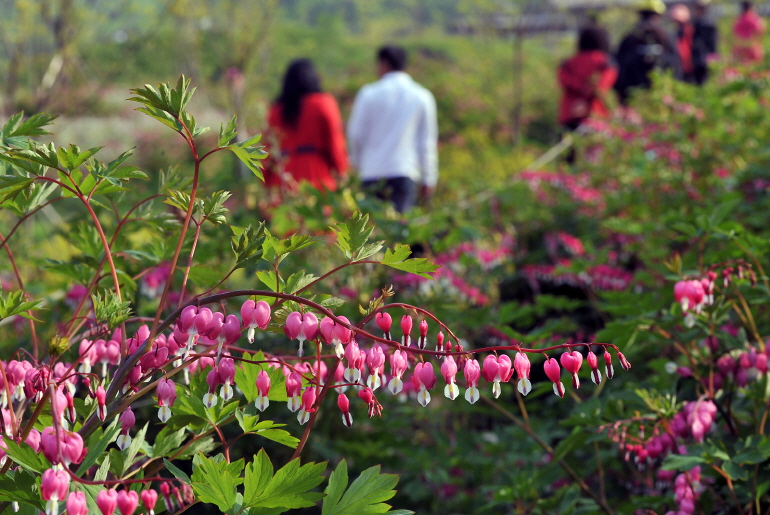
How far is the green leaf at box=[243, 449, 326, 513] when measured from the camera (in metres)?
1.21

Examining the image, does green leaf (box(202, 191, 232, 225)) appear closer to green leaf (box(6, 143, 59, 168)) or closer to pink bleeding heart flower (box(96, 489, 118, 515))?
green leaf (box(6, 143, 59, 168))

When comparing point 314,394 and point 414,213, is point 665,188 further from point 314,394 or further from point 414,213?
point 314,394

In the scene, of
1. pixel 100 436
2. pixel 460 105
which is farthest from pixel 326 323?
pixel 460 105

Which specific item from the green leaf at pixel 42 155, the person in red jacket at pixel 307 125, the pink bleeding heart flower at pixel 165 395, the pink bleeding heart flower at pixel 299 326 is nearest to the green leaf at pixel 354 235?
the pink bleeding heart flower at pixel 299 326

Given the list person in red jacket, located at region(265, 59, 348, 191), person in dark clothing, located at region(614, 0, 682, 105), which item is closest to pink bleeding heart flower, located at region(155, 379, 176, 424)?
person in red jacket, located at region(265, 59, 348, 191)

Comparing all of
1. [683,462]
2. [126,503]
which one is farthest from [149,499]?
[683,462]

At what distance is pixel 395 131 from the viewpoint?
225 inches

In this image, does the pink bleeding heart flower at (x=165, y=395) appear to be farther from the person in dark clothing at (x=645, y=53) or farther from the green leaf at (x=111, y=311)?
the person in dark clothing at (x=645, y=53)

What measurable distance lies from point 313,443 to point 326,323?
1715 millimetres

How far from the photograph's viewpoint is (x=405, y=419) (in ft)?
11.2

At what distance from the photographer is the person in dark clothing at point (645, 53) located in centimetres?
845

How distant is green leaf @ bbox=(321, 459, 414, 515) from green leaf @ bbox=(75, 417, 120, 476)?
0.34 m

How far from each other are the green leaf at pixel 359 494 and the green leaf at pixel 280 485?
1.2 inches

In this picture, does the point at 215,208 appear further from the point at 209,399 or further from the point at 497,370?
the point at 497,370
